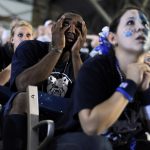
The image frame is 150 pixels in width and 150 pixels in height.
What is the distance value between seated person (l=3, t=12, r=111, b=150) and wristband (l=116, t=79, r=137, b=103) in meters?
0.51

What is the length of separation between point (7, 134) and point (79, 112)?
1.65 ft

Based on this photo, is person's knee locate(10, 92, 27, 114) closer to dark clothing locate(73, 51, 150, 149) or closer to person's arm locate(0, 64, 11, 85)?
dark clothing locate(73, 51, 150, 149)

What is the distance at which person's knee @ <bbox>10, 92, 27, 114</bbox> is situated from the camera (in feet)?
5.98

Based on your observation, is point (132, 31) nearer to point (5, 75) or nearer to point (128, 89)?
point (128, 89)

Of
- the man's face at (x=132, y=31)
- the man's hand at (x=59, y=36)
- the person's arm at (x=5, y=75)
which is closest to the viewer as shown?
the man's face at (x=132, y=31)

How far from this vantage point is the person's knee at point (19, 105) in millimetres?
1823

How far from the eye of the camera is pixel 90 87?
142 centimetres

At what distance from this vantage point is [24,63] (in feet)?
6.72

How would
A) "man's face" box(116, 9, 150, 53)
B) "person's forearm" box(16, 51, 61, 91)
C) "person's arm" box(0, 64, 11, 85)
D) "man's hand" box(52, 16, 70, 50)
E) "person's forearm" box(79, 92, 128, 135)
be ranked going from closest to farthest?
"person's forearm" box(79, 92, 128, 135) → "man's face" box(116, 9, 150, 53) → "person's forearm" box(16, 51, 61, 91) → "man's hand" box(52, 16, 70, 50) → "person's arm" box(0, 64, 11, 85)

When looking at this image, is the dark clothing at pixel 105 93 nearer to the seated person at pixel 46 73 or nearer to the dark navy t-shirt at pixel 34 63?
the seated person at pixel 46 73

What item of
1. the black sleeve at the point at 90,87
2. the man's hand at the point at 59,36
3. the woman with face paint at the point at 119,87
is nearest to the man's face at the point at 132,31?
the woman with face paint at the point at 119,87

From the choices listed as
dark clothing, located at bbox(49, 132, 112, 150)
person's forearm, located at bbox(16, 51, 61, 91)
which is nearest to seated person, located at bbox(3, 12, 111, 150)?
person's forearm, located at bbox(16, 51, 61, 91)

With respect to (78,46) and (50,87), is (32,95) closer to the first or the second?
(50,87)

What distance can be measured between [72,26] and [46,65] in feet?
0.84
